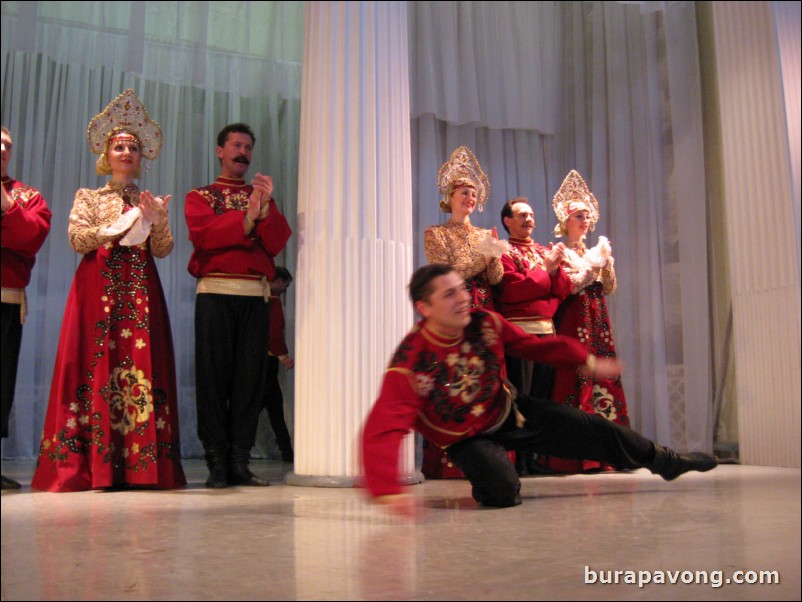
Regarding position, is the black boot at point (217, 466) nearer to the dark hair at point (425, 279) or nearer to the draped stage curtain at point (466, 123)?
the dark hair at point (425, 279)

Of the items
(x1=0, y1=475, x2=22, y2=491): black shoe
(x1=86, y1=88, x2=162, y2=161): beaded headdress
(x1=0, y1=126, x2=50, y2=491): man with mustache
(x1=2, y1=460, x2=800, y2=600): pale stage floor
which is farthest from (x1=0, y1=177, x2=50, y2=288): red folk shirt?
(x1=2, y1=460, x2=800, y2=600): pale stage floor

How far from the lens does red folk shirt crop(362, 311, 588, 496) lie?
2203mm

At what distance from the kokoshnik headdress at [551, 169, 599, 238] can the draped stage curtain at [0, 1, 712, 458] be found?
11.7 inches

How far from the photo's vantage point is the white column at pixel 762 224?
7.20ft

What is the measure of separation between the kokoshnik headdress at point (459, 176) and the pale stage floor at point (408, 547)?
167 centimetres

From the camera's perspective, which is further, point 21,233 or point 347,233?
point 347,233

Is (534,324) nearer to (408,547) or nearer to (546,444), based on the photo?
(546,444)

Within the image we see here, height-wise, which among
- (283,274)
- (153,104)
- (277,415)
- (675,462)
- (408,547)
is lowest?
(408,547)

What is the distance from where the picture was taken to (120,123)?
3268 millimetres

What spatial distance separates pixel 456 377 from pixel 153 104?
306cm

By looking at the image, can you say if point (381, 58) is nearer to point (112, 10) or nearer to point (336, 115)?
point (336, 115)

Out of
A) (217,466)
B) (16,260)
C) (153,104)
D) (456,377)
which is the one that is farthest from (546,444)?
(153,104)

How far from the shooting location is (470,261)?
3.73 metres

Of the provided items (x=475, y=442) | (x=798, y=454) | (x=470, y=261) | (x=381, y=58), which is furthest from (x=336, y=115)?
(x=798, y=454)
